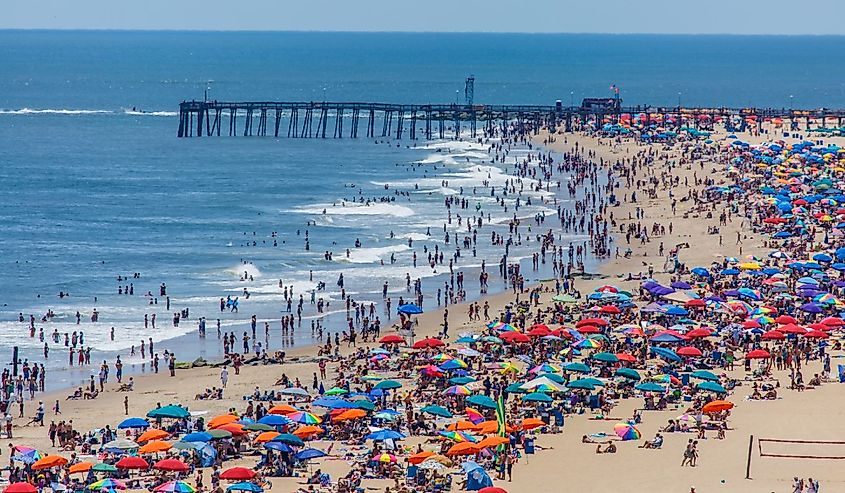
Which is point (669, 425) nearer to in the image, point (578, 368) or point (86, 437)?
point (578, 368)

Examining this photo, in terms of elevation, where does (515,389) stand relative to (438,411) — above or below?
above

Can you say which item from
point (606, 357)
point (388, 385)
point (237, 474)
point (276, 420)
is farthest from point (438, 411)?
point (606, 357)

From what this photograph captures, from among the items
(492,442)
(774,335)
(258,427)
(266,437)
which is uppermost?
(774,335)

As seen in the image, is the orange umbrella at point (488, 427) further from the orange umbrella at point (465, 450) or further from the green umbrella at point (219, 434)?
the green umbrella at point (219, 434)

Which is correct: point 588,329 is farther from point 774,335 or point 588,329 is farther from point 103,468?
point 103,468

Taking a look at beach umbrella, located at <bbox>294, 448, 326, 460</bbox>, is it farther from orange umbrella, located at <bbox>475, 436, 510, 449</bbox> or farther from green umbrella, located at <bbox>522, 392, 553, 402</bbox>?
green umbrella, located at <bbox>522, 392, 553, 402</bbox>

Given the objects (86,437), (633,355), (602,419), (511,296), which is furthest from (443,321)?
(86,437)
